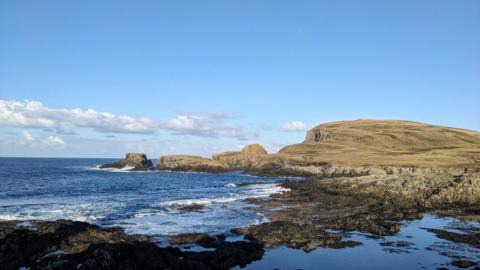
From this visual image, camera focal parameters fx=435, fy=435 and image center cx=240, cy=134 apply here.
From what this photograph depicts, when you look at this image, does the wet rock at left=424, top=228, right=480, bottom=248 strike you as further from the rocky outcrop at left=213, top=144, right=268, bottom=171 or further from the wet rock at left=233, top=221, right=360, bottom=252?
the rocky outcrop at left=213, top=144, right=268, bottom=171

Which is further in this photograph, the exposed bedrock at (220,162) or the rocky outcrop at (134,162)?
the rocky outcrop at (134,162)

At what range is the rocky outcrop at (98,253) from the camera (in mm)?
21016

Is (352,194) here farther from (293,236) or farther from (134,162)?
(134,162)

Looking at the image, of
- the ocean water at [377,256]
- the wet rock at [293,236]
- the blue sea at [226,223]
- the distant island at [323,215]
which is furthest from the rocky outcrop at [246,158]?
the ocean water at [377,256]

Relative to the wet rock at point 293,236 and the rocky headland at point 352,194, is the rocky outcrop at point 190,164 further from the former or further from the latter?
the wet rock at point 293,236

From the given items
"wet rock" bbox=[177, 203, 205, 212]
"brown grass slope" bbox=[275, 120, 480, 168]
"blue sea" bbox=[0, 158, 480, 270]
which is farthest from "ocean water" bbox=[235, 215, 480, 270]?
"brown grass slope" bbox=[275, 120, 480, 168]

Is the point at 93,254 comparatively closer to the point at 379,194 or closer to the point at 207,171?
the point at 379,194

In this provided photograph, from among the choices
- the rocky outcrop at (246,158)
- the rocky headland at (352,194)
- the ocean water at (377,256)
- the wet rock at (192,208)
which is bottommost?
the ocean water at (377,256)

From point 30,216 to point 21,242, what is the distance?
1845 centimetres

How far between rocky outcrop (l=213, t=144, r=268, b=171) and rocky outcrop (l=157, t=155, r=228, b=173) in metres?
6.90

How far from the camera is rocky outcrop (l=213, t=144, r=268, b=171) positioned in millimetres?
144625

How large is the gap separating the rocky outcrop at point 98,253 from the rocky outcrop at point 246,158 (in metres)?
116

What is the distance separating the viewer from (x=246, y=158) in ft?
485

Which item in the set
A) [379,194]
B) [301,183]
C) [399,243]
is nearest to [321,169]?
[301,183]
